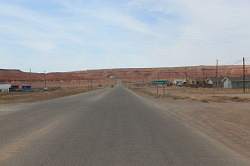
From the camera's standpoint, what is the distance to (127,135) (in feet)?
51.6

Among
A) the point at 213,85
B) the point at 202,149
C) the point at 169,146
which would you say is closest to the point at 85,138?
the point at 169,146

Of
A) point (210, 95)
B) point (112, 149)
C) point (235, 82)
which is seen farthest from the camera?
point (235, 82)

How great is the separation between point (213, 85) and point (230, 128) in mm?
122225

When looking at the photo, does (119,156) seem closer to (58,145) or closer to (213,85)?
(58,145)

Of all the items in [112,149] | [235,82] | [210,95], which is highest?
[235,82]

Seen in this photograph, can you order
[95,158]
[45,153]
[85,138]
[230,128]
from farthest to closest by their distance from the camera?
[230,128] → [85,138] → [45,153] → [95,158]

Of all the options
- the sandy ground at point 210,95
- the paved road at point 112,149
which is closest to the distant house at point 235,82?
the sandy ground at point 210,95

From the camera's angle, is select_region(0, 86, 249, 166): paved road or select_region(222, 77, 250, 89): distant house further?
select_region(222, 77, 250, 89): distant house

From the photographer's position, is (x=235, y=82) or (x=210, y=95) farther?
(x=235, y=82)

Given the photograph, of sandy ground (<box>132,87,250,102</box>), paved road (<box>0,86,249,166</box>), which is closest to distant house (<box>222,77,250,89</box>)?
sandy ground (<box>132,87,250,102</box>)

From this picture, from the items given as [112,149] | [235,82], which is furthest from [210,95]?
[235,82]

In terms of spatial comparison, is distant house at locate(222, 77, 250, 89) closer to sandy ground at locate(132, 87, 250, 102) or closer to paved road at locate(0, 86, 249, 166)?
sandy ground at locate(132, 87, 250, 102)

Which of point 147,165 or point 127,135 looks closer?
point 147,165

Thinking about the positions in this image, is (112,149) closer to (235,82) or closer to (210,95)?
(210,95)
